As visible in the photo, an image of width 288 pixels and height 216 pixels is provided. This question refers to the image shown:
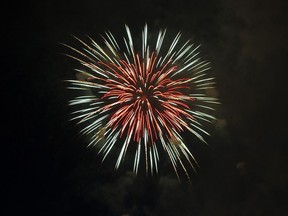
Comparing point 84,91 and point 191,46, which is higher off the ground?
point 191,46

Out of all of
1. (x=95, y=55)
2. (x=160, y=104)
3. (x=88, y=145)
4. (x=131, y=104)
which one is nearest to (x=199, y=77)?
(x=160, y=104)

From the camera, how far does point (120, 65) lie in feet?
44.1

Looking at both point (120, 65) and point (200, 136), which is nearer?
point (120, 65)

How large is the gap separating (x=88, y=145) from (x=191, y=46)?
22.2 ft

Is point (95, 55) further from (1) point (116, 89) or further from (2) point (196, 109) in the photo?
(2) point (196, 109)

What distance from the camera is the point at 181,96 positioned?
1349 centimetres

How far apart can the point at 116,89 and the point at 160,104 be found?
6.23 feet

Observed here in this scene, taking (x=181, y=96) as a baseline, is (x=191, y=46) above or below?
above

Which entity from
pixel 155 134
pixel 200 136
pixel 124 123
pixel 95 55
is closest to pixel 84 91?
pixel 95 55

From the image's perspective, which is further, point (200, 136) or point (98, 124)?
point (200, 136)

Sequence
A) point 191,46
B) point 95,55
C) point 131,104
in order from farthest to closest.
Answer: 1. point 191,46
2. point 95,55
3. point 131,104

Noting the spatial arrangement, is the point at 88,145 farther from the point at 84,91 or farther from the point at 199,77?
the point at 199,77

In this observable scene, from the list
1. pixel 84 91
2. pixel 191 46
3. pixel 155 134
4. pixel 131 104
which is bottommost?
pixel 155 134

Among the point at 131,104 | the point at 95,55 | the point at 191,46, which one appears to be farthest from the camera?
the point at 191,46
